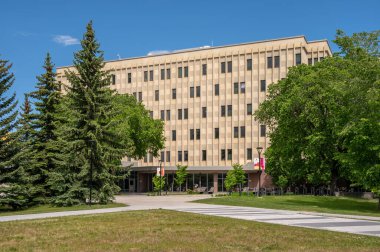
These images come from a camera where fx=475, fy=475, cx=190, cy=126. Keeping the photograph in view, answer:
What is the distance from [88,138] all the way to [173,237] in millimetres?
21908

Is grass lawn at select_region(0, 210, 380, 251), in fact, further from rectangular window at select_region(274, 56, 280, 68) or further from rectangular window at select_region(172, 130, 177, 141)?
rectangular window at select_region(172, 130, 177, 141)

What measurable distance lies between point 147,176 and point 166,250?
62690mm

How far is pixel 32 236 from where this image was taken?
47.0ft

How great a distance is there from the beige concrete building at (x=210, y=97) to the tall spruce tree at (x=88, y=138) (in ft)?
100.0

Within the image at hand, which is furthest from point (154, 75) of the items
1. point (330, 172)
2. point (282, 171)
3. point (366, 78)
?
point (366, 78)

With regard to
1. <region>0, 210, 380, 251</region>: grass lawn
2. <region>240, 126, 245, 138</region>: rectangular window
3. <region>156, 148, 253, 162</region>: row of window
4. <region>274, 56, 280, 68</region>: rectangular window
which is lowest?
<region>0, 210, 380, 251</region>: grass lawn

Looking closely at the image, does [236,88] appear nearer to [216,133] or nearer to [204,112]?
[204,112]

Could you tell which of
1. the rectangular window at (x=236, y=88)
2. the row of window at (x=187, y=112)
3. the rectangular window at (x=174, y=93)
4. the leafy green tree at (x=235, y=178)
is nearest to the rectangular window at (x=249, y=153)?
the row of window at (x=187, y=112)

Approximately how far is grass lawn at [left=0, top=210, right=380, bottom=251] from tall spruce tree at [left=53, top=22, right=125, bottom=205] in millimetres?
15691

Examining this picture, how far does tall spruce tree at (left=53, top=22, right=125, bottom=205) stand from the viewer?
33469 mm

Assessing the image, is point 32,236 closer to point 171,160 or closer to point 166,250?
point 166,250

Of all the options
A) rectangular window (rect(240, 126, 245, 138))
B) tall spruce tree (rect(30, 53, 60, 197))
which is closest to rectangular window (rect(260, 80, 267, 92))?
rectangular window (rect(240, 126, 245, 138))

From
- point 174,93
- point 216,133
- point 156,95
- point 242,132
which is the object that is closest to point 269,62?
point 242,132

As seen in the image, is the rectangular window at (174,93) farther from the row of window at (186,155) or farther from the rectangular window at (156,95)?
the row of window at (186,155)
